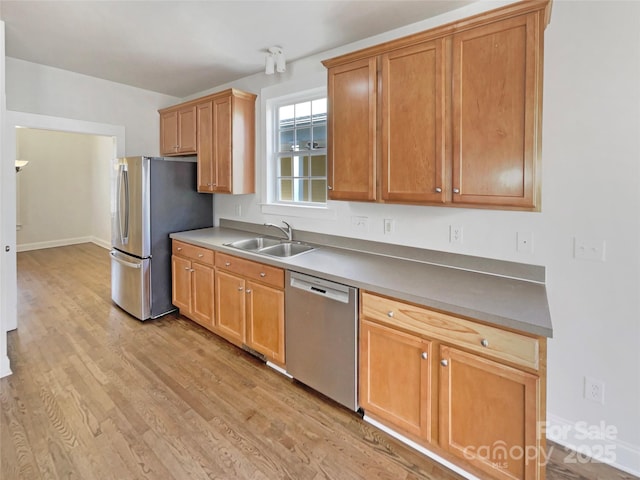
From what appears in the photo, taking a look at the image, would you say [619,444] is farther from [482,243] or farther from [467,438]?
[482,243]

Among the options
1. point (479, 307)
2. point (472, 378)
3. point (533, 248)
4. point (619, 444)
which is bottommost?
point (619, 444)

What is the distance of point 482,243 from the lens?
2.09 m

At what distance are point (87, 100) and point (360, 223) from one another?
3.18 meters

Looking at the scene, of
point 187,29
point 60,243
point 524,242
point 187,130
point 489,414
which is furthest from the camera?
point 60,243

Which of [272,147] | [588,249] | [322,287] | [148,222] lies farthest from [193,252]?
[588,249]

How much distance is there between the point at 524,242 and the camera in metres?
1.95

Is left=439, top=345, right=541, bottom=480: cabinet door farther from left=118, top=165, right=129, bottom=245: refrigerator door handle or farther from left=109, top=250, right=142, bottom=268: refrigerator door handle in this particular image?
left=118, top=165, right=129, bottom=245: refrigerator door handle

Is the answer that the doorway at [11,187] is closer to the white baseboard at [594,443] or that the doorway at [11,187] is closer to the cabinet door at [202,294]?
the cabinet door at [202,294]

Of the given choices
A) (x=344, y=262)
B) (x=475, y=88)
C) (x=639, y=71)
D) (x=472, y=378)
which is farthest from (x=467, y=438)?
(x=639, y=71)

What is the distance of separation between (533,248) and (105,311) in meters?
4.11

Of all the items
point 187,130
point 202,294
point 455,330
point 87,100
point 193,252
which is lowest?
point 202,294

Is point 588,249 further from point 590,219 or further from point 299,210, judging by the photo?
point 299,210

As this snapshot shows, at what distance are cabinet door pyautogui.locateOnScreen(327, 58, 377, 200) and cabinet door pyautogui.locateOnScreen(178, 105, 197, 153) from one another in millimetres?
1878

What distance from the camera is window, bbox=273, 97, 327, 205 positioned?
303cm
